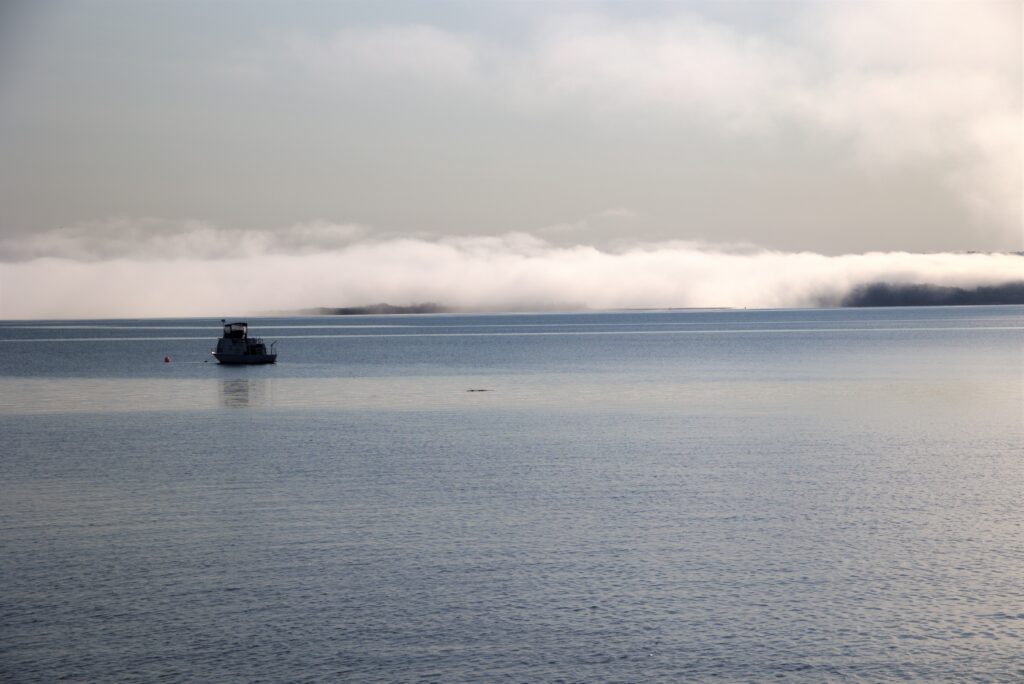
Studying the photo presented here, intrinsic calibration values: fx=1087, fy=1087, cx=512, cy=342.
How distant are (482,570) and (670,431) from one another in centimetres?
3899

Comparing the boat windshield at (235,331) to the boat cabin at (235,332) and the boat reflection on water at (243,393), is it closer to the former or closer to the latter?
the boat cabin at (235,332)

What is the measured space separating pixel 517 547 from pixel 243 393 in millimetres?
75598

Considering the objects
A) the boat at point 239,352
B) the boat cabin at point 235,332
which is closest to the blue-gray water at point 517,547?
the boat at point 239,352

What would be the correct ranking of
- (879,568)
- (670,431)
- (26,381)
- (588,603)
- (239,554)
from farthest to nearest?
(26,381) < (670,431) < (239,554) < (879,568) < (588,603)

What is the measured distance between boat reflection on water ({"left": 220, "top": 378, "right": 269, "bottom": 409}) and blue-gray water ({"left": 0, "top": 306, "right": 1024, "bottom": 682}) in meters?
12.7

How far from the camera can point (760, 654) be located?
2652cm

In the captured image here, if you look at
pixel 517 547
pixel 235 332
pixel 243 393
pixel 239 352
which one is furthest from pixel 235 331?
pixel 517 547

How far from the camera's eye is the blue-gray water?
26625mm

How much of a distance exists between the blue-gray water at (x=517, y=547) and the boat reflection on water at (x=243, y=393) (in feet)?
41.7

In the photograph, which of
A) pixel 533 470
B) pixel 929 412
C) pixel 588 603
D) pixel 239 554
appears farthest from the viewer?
pixel 929 412

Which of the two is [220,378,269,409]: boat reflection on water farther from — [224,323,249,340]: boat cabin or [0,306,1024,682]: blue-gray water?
[224,323,249,340]: boat cabin

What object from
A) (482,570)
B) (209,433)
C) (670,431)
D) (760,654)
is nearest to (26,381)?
(209,433)

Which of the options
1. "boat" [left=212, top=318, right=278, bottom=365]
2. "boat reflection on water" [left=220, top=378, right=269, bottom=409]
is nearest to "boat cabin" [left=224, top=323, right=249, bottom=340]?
"boat" [left=212, top=318, right=278, bottom=365]

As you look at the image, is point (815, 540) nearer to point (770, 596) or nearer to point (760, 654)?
point (770, 596)
